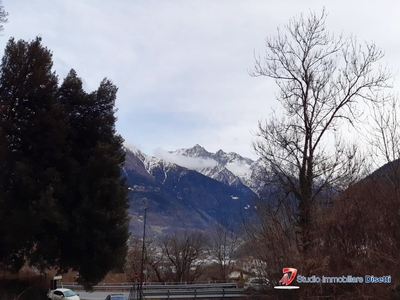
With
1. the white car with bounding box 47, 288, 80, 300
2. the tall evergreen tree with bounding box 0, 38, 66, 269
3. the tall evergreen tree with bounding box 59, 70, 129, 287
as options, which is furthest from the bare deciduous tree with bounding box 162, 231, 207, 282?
the tall evergreen tree with bounding box 0, 38, 66, 269

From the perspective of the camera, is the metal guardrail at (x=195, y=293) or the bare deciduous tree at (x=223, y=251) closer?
the metal guardrail at (x=195, y=293)

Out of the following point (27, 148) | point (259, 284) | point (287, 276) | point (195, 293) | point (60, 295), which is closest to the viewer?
point (287, 276)

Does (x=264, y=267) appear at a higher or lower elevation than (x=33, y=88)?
lower

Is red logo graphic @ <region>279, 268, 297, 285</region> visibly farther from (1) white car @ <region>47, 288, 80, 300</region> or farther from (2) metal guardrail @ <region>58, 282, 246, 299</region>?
(2) metal guardrail @ <region>58, 282, 246, 299</region>

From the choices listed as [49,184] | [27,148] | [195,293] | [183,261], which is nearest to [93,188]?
[49,184]

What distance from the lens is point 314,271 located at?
12820mm

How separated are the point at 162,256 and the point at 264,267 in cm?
4546

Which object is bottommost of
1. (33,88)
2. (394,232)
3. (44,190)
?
(394,232)

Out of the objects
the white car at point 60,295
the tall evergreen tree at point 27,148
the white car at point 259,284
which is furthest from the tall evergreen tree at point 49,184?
the white car at point 259,284

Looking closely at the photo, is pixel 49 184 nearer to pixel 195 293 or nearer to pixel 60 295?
pixel 60 295

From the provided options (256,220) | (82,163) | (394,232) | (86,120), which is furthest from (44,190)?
(394,232)

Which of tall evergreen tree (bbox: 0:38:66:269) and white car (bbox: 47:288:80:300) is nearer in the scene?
tall evergreen tree (bbox: 0:38:66:269)

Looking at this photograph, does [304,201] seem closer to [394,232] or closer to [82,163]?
[394,232]

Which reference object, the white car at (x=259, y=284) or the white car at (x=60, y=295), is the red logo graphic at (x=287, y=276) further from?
the white car at (x=60, y=295)
